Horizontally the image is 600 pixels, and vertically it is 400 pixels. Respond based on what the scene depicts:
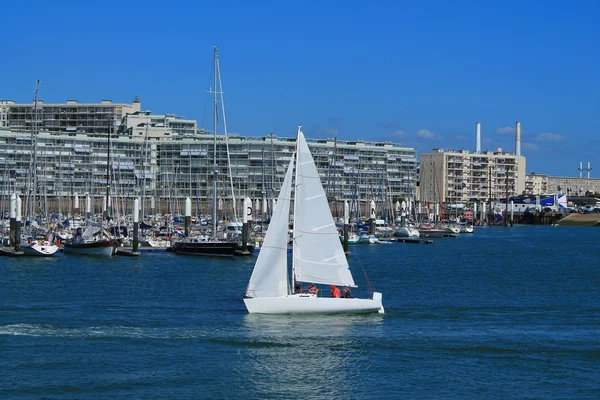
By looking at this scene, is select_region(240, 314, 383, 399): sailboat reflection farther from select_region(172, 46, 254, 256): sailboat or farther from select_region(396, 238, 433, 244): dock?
select_region(396, 238, 433, 244): dock

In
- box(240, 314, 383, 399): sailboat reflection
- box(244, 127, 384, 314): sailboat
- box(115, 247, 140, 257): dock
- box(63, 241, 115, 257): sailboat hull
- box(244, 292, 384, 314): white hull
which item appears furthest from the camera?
box(115, 247, 140, 257): dock

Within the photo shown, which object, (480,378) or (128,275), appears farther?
(128,275)

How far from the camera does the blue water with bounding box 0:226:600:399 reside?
29.9 m

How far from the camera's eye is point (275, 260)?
3972cm

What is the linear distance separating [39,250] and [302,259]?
4042 centimetres

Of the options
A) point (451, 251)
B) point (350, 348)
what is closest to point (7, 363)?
point (350, 348)

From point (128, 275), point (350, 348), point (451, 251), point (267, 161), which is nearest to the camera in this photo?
point (350, 348)

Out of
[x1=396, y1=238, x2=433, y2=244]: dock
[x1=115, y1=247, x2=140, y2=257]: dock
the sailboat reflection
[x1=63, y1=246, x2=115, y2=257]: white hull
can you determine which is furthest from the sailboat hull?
[x1=396, y1=238, x2=433, y2=244]: dock

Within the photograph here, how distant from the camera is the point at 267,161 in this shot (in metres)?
190

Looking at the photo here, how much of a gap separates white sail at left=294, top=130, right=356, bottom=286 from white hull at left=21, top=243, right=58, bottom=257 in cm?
3961

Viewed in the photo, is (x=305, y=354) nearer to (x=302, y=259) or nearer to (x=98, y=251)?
(x=302, y=259)

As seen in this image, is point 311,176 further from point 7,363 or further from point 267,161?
point 267,161

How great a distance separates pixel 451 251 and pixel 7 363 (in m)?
74.5

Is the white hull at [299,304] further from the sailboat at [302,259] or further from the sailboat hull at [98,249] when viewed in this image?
the sailboat hull at [98,249]
